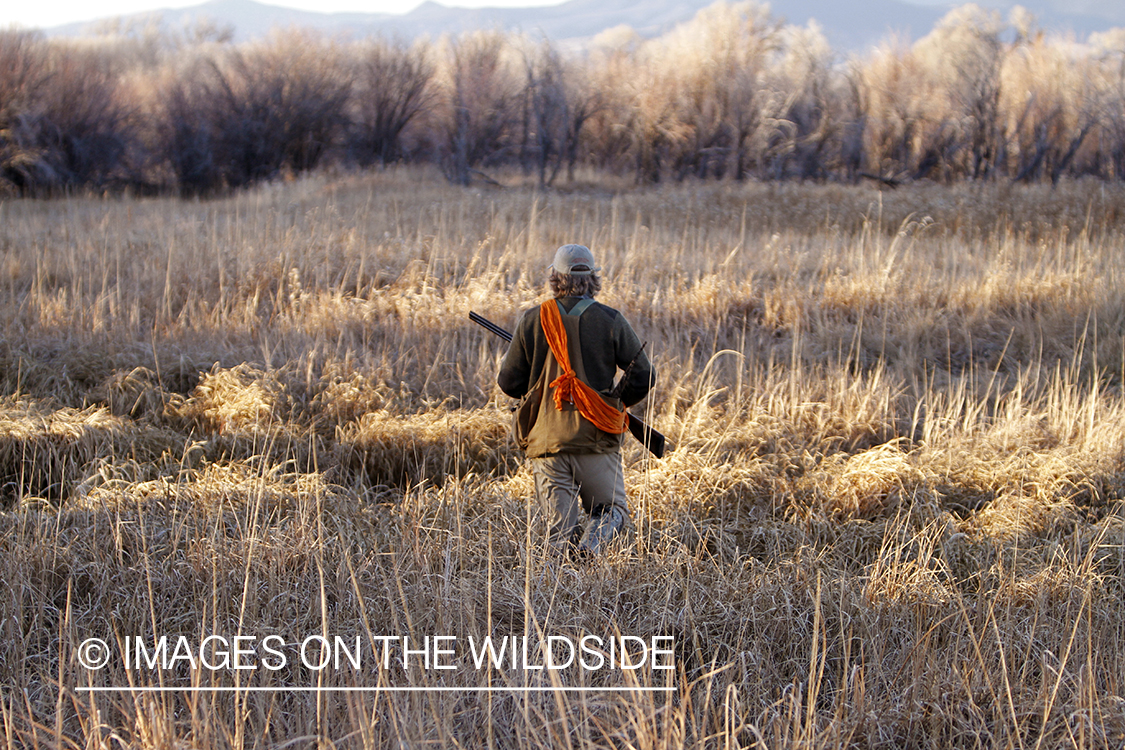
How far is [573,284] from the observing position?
3.50 m

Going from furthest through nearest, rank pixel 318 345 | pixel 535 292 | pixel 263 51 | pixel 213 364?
pixel 263 51 → pixel 535 292 → pixel 318 345 → pixel 213 364

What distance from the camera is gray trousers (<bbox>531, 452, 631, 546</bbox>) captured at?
3697 millimetres

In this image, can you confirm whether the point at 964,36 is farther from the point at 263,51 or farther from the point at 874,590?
the point at 874,590

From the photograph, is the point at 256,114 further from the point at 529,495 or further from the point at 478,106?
the point at 529,495

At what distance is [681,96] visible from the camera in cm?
2728

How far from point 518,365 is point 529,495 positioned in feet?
3.68

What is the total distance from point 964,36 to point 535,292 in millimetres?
25980

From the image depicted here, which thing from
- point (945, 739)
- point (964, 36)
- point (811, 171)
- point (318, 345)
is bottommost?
point (945, 739)

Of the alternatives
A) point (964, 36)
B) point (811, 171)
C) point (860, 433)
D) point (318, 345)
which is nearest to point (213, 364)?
point (318, 345)

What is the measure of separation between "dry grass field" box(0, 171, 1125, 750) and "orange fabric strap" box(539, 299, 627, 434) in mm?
627

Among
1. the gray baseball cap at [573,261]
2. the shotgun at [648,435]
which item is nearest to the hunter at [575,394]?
the gray baseball cap at [573,261]

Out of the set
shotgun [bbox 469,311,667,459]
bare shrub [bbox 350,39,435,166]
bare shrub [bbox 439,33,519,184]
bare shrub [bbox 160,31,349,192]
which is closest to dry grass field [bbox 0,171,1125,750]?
shotgun [bbox 469,311,667,459]

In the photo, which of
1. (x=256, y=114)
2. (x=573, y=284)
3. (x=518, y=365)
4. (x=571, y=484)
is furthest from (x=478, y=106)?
(x=571, y=484)

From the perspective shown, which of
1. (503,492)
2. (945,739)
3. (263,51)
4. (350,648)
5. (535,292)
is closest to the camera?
(945,739)
